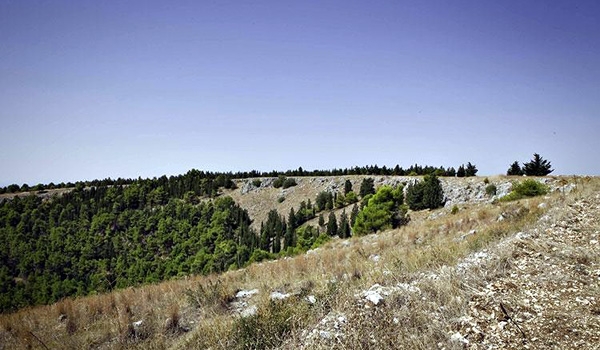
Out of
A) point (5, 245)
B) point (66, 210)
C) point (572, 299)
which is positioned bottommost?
point (5, 245)

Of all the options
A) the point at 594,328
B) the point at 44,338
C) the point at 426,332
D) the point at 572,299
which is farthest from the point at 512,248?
the point at 44,338

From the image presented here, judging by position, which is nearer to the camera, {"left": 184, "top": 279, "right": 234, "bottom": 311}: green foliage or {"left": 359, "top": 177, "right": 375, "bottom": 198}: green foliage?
{"left": 184, "top": 279, "right": 234, "bottom": 311}: green foliage

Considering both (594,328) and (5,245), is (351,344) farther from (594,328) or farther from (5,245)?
(5,245)

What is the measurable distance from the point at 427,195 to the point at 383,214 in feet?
40.9

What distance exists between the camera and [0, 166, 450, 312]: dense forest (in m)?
71.5

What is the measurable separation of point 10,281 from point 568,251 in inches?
5538

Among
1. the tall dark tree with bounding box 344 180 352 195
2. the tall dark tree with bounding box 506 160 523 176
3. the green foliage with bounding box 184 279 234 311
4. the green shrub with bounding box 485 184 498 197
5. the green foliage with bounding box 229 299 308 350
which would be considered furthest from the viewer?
the tall dark tree with bounding box 344 180 352 195

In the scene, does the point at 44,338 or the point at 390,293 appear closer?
the point at 390,293

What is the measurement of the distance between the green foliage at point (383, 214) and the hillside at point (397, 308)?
67.0 ft

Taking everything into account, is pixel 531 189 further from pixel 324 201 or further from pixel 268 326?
pixel 324 201

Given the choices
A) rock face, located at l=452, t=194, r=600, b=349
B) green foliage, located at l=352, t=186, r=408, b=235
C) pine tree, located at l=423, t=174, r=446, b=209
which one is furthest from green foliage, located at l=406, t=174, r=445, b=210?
rock face, located at l=452, t=194, r=600, b=349

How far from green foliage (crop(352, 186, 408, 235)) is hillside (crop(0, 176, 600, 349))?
20.4 meters

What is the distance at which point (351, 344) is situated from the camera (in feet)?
13.0

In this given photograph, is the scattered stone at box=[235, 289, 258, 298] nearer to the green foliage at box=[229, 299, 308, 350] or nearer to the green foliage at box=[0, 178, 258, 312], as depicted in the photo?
the green foliage at box=[229, 299, 308, 350]
